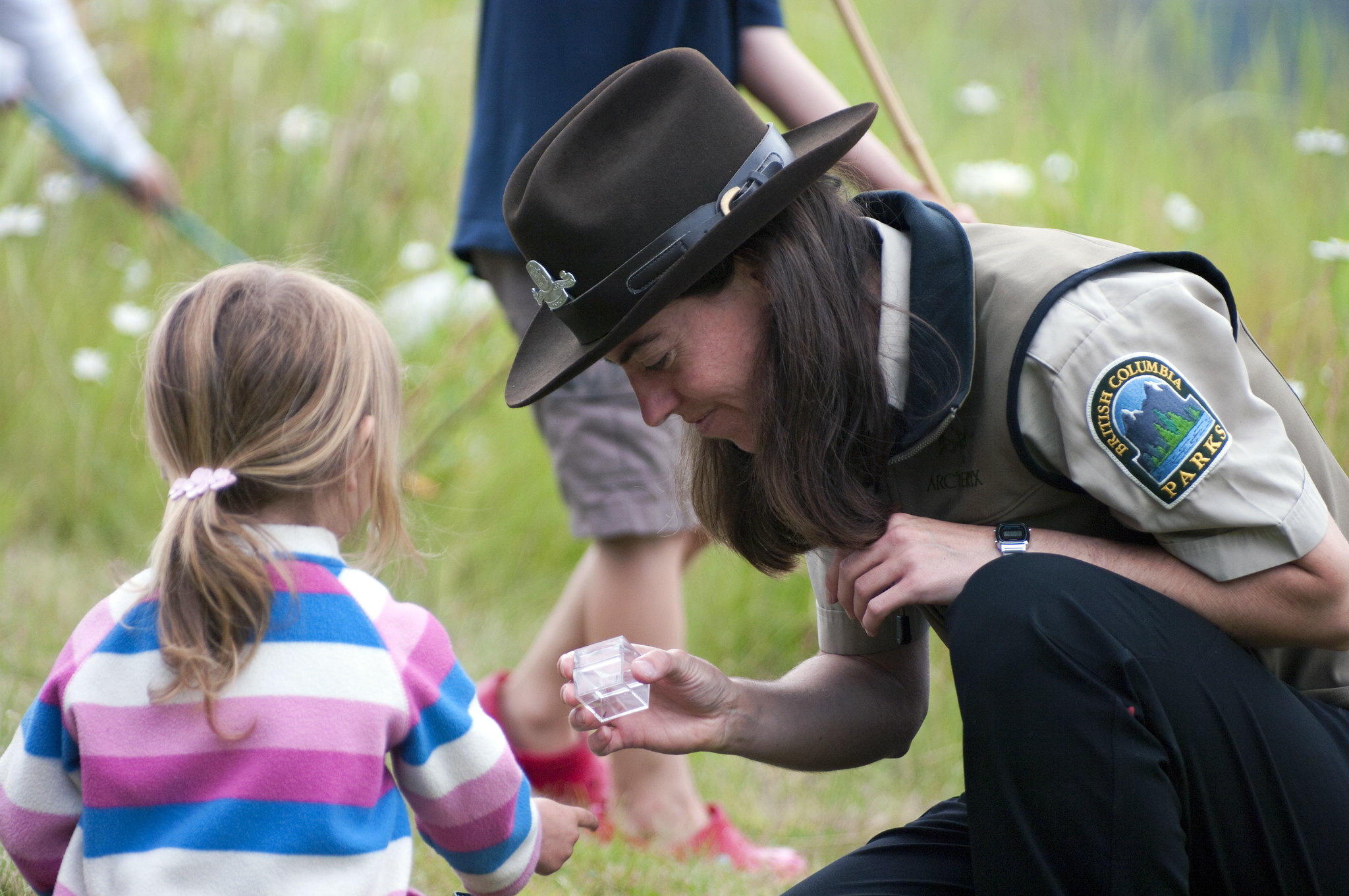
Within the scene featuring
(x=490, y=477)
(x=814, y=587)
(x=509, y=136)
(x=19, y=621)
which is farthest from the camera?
(x=490, y=477)

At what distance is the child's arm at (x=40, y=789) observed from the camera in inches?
58.2

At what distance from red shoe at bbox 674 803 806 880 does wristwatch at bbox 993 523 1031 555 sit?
3.48 ft

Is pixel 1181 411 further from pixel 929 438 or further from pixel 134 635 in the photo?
pixel 134 635

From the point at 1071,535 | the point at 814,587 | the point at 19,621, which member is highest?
the point at 1071,535

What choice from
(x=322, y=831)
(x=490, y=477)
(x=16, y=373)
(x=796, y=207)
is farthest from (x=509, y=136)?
(x=16, y=373)

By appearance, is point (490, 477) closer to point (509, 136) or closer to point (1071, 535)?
point (509, 136)

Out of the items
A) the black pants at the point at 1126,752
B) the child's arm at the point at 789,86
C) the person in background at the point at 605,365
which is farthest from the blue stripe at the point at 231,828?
the child's arm at the point at 789,86

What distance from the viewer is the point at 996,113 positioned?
462cm

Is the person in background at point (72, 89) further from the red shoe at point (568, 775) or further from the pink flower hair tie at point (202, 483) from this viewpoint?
the pink flower hair tie at point (202, 483)

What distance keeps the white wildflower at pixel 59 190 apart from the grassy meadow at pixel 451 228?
0.01 meters

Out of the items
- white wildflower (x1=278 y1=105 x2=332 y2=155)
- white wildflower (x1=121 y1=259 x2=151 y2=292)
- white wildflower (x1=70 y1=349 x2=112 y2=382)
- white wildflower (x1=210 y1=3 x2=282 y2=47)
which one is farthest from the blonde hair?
white wildflower (x1=210 y1=3 x2=282 y2=47)

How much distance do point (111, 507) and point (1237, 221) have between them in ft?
10.8

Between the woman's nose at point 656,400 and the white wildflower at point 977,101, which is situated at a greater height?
the woman's nose at point 656,400

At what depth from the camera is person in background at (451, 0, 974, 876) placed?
2.42 m
